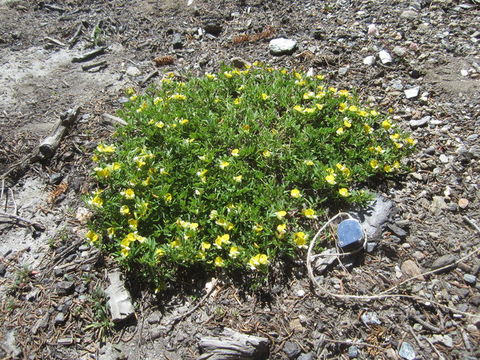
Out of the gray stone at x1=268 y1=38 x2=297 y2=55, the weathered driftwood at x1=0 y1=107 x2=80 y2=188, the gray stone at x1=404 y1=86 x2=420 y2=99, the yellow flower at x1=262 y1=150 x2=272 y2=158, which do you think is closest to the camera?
the yellow flower at x1=262 y1=150 x2=272 y2=158

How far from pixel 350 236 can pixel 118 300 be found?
2142 millimetres

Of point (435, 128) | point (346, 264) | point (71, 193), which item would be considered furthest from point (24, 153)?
point (435, 128)

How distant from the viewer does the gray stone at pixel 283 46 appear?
5.85 metres

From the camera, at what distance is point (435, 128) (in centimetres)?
445

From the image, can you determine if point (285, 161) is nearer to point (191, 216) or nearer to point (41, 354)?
point (191, 216)

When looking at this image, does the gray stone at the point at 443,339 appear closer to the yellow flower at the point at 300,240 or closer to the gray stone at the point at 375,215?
the gray stone at the point at 375,215

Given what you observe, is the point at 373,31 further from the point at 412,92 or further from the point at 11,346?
the point at 11,346

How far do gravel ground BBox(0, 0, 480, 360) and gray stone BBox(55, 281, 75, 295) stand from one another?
0.01 m

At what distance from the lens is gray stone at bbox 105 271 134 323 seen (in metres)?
3.18

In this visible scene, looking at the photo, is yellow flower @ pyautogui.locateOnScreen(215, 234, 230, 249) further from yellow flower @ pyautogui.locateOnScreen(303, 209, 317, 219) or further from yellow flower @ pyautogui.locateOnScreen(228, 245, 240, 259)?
yellow flower @ pyautogui.locateOnScreen(303, 209, 317, 219)

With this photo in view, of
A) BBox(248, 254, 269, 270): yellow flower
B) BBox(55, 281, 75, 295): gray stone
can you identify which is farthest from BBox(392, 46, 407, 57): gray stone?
BBox(55, 281, 75, 295): gray stone

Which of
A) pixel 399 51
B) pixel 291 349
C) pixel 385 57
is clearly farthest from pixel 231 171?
pixel 399 51

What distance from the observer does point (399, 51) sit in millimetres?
5352

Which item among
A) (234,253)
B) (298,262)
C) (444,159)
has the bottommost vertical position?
(444,159)
